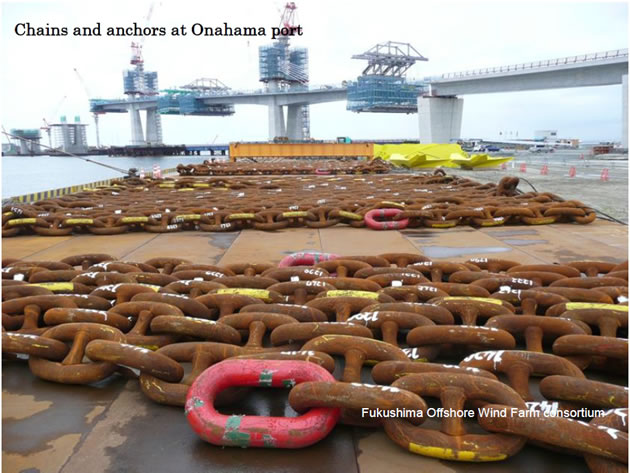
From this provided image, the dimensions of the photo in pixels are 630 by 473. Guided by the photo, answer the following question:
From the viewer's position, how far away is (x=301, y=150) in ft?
101

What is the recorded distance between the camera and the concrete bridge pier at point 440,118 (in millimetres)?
48812

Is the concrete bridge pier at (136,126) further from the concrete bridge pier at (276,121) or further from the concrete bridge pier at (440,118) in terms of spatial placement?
the concrete bridge pier at (440,118)

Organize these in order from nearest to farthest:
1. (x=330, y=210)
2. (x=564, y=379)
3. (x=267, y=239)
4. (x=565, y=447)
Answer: (x=565, y=447) → (x=564, y=379) → (x=267, y=239) → (x=330, y=210)

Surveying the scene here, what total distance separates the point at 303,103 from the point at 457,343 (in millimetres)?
75306

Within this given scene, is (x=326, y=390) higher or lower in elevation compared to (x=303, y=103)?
lower

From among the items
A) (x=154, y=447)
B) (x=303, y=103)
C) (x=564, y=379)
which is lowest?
(x=154, y=447)

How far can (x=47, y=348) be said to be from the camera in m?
2.07

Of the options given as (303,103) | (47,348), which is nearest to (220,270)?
(47,348)

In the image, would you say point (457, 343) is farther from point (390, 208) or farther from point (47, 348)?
point (390, 208)

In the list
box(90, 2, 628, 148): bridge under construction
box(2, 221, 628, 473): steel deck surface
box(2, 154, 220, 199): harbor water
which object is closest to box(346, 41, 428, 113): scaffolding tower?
box(90, 2, 628, 148): bridge under construction

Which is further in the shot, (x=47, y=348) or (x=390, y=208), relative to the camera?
(x=390, y=208)

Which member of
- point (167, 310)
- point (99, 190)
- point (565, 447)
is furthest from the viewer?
point (99, 190)

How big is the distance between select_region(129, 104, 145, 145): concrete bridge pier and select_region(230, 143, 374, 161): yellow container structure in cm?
7373

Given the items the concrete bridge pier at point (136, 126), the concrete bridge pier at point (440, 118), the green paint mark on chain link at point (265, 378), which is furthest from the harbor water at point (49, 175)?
the concrete bridge pier at point (440, 118)
